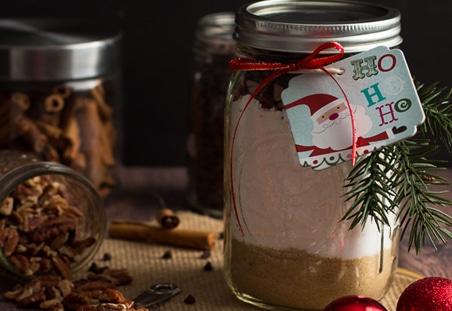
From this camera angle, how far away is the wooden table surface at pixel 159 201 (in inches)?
53.0

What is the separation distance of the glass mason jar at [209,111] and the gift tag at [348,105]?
0.47 m

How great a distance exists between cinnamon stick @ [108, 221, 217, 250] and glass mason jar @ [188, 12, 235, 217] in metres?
0.16

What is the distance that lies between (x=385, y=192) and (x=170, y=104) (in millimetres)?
861

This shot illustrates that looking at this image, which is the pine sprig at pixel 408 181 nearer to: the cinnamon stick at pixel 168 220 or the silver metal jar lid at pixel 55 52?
the cinnamon stick at pixel 168 220

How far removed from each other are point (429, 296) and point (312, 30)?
0.35 meters

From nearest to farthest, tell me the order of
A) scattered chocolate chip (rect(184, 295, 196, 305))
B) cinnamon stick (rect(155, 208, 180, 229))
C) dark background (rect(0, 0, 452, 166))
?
scattered chocolate chip (rect(184, 295, 196, 305)) < cinnamon stick (rect(155, 208, 180, 229)) < dark background (rect(0, 0, 452, 166))

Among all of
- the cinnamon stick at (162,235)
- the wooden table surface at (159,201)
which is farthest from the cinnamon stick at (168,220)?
the wooden table surface at (159,201)

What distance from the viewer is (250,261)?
45.5 inches

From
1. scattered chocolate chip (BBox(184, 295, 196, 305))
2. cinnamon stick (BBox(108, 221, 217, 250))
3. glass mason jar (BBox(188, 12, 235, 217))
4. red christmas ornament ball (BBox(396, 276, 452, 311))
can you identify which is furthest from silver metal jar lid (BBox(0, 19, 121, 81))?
red christmas ornament ball (BBox(396, 276, 452, 311))

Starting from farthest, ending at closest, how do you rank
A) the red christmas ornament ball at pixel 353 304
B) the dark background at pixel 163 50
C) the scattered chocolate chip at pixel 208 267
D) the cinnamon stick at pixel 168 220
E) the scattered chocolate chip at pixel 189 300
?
the dark background at pixel 163 50, the cinnamon stick at pixel 168 220, the scattered chocolate chip at pixel 208 267, the scattered chocolate chip at pixel 189 300, the red christmas ornament ball at pixel 353 304

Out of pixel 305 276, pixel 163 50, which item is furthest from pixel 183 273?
pixel 163 50

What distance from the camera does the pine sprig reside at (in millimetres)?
1054

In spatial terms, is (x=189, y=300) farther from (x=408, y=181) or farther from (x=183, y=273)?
(x=408, y=181)

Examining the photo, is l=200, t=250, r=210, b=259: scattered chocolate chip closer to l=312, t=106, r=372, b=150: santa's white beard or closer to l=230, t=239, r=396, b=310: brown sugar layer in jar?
l=230, t=239, r=396, b=310: brown sugar layer in jar
